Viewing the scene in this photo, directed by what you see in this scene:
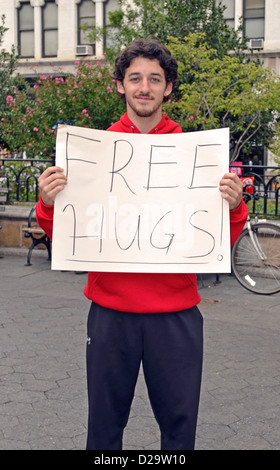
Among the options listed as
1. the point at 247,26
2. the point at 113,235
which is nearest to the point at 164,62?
the point at 113,235

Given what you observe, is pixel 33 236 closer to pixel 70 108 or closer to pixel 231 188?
pixel 70 108

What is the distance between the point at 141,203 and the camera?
9.01 feet

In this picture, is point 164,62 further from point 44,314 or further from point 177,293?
point 44,314

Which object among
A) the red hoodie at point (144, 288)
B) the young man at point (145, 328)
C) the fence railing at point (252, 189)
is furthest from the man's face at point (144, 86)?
the fence railing at point (252, 189)

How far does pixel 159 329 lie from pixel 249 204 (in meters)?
7.34

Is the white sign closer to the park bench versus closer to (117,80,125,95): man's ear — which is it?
(117,80,125,95): man's ear

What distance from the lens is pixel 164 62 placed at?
9.05ft

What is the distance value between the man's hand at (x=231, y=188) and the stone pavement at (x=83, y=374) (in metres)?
1.86

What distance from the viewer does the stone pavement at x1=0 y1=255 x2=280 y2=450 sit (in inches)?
158

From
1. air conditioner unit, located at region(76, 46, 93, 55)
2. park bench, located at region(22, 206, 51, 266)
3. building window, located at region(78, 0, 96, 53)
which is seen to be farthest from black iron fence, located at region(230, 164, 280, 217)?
building window, located at region(78, 0, 96, 53)

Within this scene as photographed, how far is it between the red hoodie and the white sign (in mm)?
60

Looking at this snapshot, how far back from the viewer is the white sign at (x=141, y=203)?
2686 millimetres

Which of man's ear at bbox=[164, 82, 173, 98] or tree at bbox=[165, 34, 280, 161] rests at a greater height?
tree at bbox=[165, 34, 280, 161]

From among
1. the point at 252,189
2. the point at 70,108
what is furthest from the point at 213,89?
the point at 252,189
